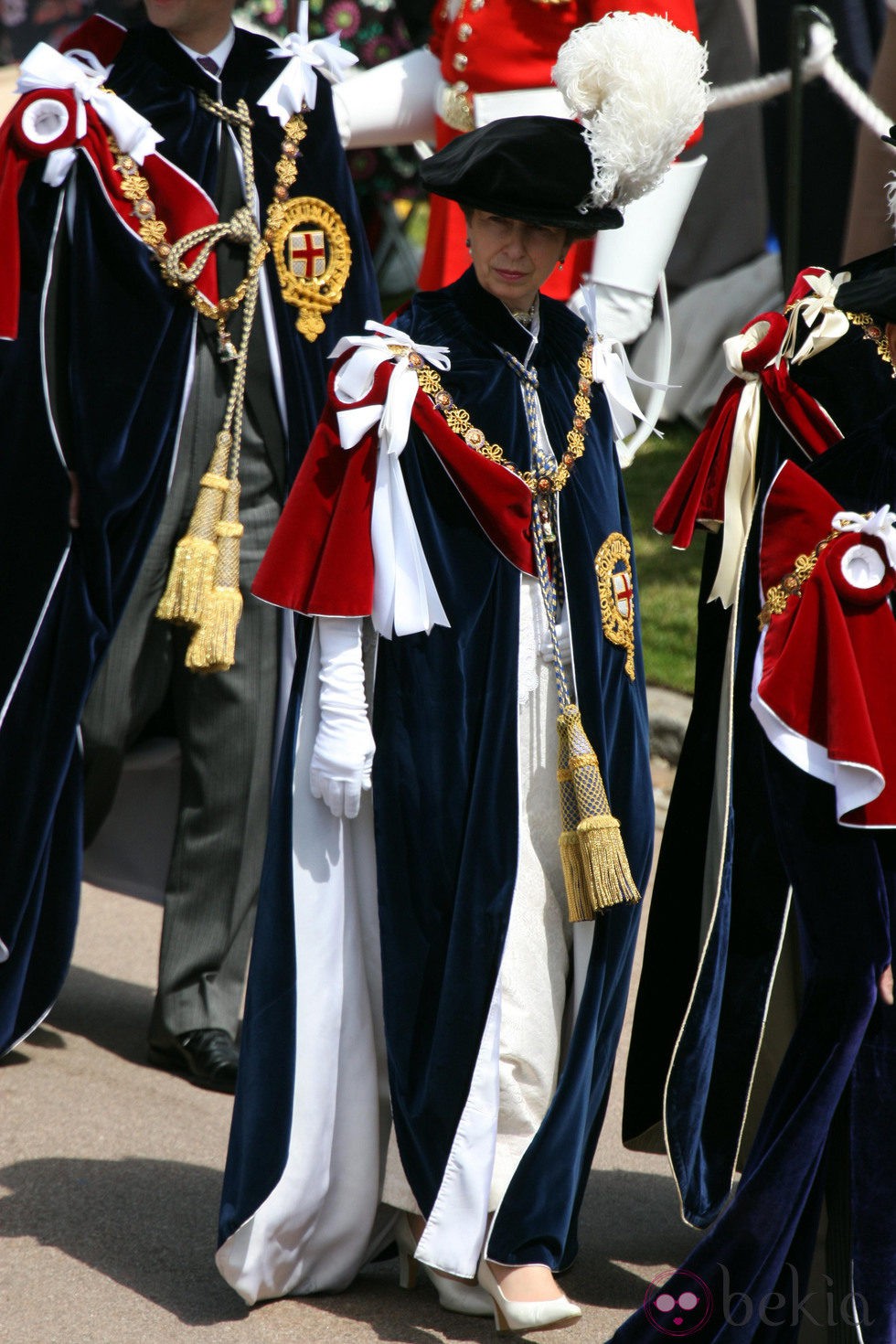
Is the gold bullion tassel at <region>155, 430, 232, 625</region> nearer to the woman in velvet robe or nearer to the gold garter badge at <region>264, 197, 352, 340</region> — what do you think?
the gold garter badge at <region>264, 197, 352, 340</region>

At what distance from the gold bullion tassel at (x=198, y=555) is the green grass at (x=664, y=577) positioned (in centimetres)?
232

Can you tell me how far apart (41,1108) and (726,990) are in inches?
58.7

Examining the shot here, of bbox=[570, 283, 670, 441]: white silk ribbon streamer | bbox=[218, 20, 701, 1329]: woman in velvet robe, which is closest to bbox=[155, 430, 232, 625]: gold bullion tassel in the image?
bbox=[218, 20, 701, 1329]: woman in velvet robe

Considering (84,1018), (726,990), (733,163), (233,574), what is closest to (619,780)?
(726,990)

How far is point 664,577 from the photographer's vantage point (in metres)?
7.36

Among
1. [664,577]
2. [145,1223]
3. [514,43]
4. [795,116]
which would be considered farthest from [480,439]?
[664,577]

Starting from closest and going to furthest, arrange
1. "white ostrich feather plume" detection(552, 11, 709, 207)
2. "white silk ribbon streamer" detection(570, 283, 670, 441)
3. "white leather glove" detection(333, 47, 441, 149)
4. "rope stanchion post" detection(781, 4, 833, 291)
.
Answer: "white ostrich feather plume" detection(552, 11, 709, 207), "white silk ribbon streamer" detection(570, 283, 670, 441), "white leather glove" detection(333, 47, 441, 149), "rope stanchion post" detection(781, 4, 833, 291)

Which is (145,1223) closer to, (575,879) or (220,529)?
(575,879)

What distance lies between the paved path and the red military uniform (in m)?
2.10

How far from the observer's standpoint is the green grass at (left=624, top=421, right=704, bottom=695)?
6.68m

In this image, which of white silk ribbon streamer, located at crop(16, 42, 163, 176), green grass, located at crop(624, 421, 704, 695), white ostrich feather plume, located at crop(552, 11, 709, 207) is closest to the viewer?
white ostrich feather plume, located at crop(552, 11, 709, 207)

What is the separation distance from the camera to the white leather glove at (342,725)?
316 centimetres

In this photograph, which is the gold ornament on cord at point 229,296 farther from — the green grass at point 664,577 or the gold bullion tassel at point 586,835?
the green grass at point 664,577

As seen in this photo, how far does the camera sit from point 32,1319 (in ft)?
10.3
